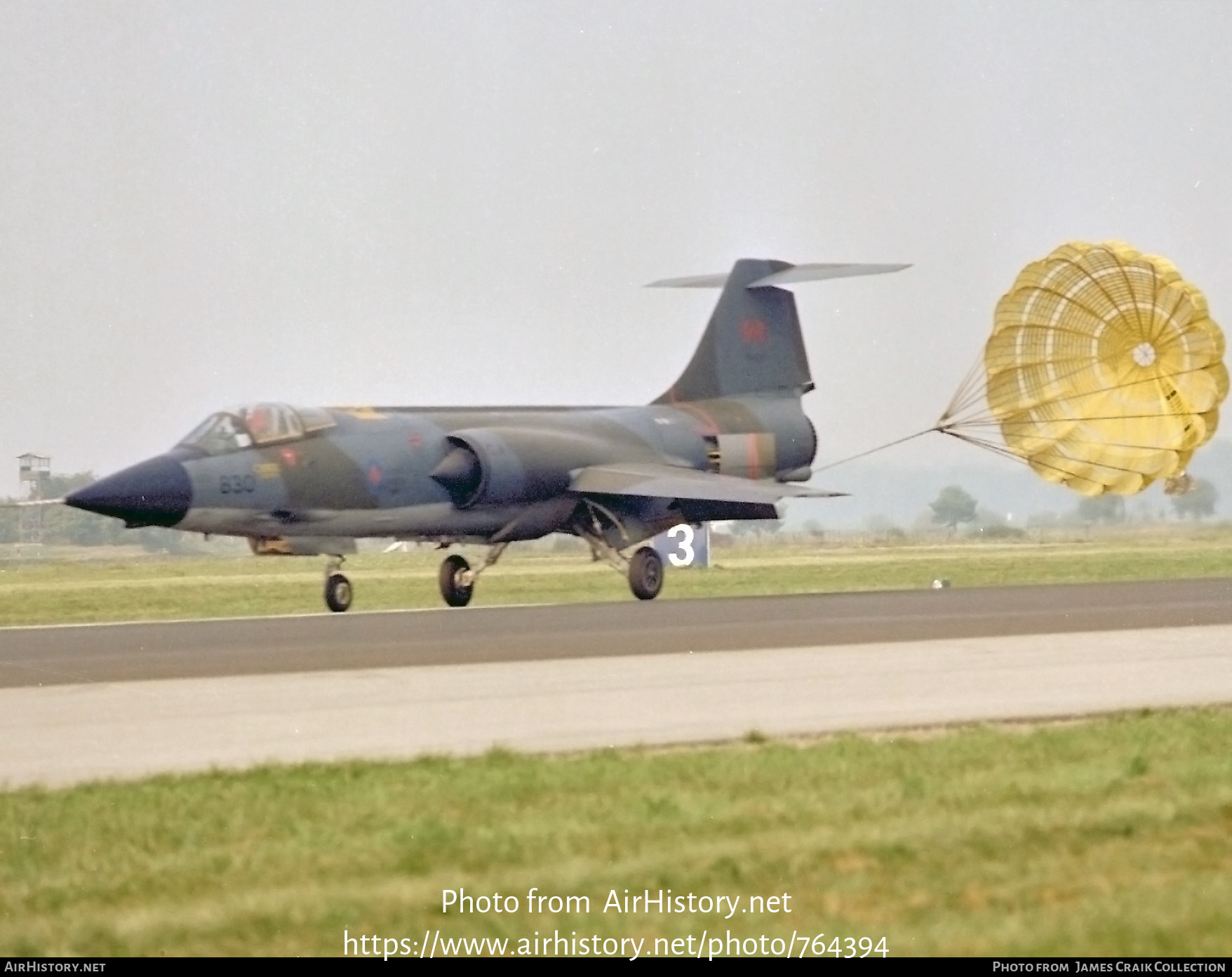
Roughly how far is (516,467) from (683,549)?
1672 cm

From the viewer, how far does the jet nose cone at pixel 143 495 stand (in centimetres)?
2389

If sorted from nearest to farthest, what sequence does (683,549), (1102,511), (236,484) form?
1. (236,484)
2. (683,549)
3. (1102,511)

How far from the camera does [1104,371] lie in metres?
30.3

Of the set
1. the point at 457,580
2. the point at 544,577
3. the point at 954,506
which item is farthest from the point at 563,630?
the point at 954,506

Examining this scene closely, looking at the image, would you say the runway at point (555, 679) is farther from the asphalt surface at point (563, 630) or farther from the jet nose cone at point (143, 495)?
the jet nose cone at point (143, 495)

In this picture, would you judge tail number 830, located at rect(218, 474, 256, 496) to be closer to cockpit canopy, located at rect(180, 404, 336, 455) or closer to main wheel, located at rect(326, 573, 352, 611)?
cockpit canopy, located at rect(180, 404, 336, 455)

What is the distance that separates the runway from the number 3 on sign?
21.6m

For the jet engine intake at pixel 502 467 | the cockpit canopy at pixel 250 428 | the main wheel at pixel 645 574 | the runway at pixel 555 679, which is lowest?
the main wheel at pixel 645 574

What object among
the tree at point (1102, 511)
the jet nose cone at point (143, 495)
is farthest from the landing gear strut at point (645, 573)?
the tree at point (1102, 511)

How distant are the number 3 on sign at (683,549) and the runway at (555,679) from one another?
70.7 ft

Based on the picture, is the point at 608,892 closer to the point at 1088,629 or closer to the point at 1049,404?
the point at 1088,629

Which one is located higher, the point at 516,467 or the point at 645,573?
the point at 516,467

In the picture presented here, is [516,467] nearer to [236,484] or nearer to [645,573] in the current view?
[645,573]

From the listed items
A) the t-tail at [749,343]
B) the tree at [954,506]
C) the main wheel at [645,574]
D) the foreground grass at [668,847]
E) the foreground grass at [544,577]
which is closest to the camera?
the foreground grass at [668,847]
